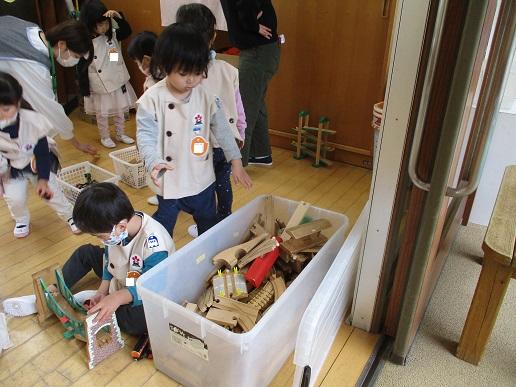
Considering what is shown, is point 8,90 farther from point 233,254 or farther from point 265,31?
point 265,31

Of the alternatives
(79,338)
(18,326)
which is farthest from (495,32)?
(18,326)

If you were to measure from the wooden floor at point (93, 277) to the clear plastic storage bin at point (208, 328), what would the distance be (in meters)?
0.11

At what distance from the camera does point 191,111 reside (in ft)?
4.99

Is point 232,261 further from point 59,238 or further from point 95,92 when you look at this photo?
point 95,92

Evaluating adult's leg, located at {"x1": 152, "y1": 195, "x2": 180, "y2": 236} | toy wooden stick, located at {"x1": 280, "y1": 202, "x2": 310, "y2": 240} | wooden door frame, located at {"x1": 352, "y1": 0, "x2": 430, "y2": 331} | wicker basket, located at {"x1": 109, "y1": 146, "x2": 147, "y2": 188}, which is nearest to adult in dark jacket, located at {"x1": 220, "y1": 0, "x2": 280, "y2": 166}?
wicker basket, located at {"x1": 109, "y1": 146, "x2": 147, "y2": 188}

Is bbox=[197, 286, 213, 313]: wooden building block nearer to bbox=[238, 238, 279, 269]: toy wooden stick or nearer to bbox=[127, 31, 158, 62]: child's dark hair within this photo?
bbox=[238, 238, 279, 269]: toy wooden stick

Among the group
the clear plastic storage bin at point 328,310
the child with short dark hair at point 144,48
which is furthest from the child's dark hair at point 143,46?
the clear plastic storage bin at point 328,310

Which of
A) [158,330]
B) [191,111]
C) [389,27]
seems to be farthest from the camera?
[389,27]

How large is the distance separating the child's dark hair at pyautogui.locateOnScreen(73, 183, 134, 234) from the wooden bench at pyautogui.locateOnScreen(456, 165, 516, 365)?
1106mm

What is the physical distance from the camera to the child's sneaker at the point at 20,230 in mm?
2051

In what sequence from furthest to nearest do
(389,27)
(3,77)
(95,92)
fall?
(95,92), (389,27), (3,77)

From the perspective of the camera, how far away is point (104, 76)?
3008 millimetres

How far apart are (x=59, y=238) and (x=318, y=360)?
4.55ft

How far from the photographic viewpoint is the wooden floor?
136 centimetres
